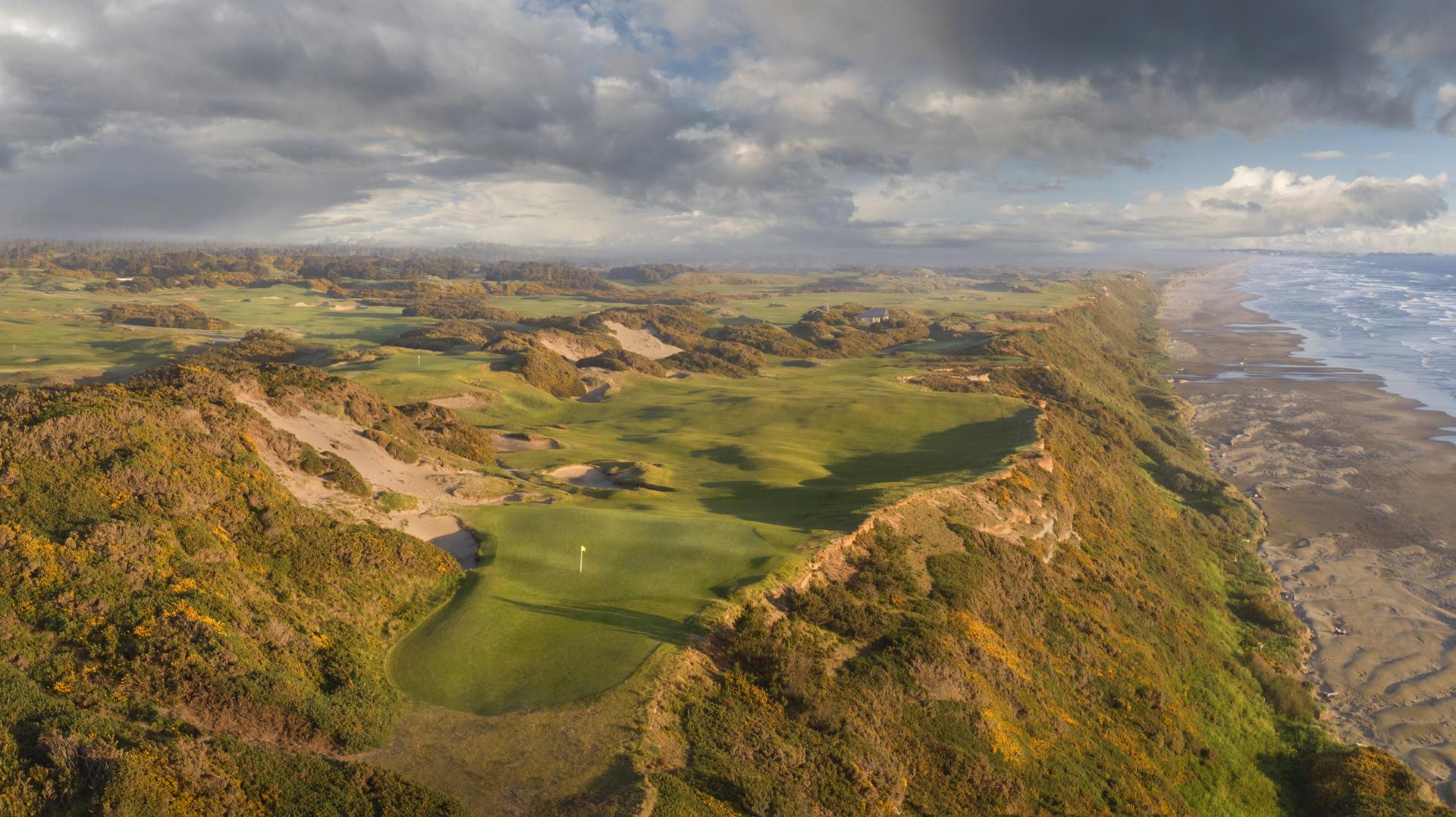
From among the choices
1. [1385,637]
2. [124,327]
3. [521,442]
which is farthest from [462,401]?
[124,327]

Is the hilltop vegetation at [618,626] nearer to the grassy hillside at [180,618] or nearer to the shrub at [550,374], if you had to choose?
the grassy hillside at [180,618]

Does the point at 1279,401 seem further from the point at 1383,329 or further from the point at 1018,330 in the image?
the point at 1383,329

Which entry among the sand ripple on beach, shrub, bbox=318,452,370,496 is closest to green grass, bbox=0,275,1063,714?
shrub, bbox=318,452,370,496

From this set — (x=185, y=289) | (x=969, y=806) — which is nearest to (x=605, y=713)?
(x=969, y=806)

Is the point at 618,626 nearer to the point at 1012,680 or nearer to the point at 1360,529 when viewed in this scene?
the point at 1012,680

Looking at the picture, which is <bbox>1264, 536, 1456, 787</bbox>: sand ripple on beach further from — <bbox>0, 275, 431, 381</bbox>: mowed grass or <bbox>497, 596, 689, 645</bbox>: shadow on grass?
<bbox>0, 275, 431, 381</bbox>: mowed grass

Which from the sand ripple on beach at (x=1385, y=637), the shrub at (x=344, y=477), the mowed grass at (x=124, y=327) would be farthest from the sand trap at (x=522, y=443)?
the mowed grass at (x=124, y=327)

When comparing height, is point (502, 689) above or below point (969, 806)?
above
